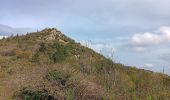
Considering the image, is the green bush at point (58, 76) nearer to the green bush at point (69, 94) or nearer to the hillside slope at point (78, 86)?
the hillside slope at point (78, 86)

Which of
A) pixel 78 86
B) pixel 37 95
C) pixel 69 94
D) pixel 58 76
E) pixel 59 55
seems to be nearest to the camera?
pixel 69 94

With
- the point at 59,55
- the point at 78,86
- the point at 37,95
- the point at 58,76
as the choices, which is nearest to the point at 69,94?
the point at 78,86

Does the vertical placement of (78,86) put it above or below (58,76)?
below

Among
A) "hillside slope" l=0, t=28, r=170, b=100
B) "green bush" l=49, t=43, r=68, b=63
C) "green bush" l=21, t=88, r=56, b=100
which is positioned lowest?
"green bush" l=21, t=88, r=56, b=100

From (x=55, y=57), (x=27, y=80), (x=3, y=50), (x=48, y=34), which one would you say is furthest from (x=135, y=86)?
(x=48, y=34)

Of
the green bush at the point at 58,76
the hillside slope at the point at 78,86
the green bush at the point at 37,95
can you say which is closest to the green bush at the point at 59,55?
the hillside slope at the point at 78,86

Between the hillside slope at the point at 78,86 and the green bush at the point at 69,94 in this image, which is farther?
the hillside slope at the point at 78,86

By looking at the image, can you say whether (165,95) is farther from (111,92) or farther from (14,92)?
(14,92)

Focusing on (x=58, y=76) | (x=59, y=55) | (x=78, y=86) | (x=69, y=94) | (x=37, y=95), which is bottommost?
(x=37, y=95)

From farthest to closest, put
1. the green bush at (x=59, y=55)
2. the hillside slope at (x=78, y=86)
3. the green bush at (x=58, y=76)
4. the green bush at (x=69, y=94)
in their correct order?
1. the green bush at (x=59, y=55)
2. the green bush at (x=58, y=76)
3. the hillside slope at (x=78, y=86)
4. the green bush at (x=69, y=94)

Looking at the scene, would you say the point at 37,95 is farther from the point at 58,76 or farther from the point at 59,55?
the point at 59,55

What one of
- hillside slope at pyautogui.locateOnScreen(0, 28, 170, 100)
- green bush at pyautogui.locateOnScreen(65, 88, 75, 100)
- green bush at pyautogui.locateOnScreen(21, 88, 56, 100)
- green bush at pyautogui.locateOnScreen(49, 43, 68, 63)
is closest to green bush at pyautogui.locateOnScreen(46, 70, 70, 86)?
hillside slope at pyautogui.locateOnScreen(0, 28, 170, 100)

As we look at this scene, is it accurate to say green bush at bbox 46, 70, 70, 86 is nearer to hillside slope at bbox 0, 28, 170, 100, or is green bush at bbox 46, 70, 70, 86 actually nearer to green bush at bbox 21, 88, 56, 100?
hillside slope at bbox 0, 28, 170, 100

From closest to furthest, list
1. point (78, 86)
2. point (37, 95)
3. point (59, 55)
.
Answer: point (37, 95) < point (78, 86) < point (59, 55)
